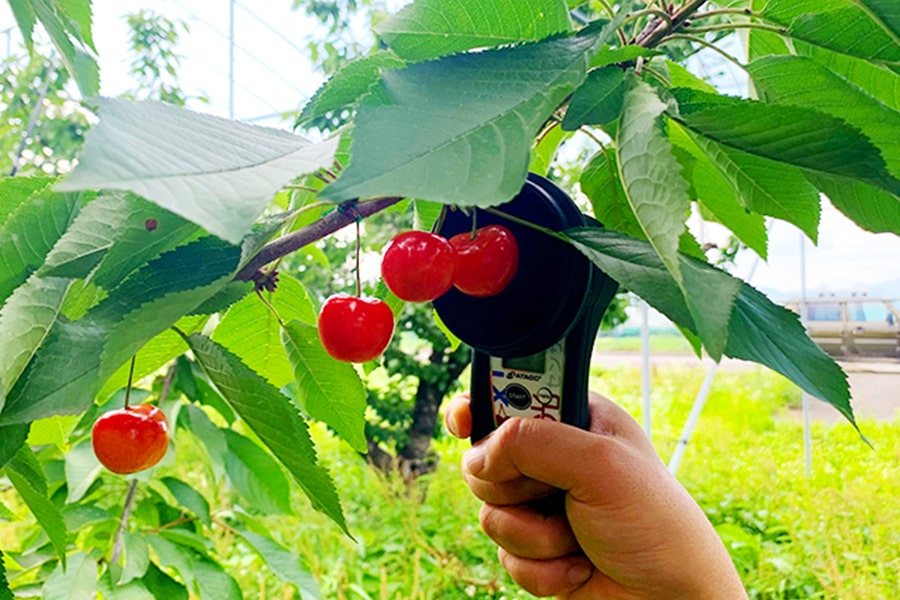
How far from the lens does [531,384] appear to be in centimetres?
49

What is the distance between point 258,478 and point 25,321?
3.43ft

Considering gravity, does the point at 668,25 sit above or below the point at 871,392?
above

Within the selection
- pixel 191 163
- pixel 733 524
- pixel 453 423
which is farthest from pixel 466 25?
pixel 733 524

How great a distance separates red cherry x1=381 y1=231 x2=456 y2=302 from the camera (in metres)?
0.33

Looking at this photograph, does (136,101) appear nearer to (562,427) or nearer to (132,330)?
(132,330)

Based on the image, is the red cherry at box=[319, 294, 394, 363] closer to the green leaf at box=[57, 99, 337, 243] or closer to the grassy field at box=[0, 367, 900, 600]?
the green leaf at box=[57, 99, 337, 243]

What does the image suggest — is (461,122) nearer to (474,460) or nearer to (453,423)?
(474,460)

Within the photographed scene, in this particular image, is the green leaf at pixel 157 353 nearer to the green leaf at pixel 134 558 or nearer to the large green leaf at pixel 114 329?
the large green leaf at pixel 114 329

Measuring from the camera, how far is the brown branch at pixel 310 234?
0.32 metres

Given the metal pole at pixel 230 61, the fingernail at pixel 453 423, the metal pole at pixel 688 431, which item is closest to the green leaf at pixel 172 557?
the fingernail at pixel 453 423

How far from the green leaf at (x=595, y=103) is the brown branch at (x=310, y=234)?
11 cm

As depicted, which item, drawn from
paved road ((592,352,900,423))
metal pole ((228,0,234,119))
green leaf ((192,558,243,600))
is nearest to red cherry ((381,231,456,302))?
green leaf ((192,558,243,600))

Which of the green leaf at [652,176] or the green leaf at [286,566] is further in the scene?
the green leaf at [286,566]

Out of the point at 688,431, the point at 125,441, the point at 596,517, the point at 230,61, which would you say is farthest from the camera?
the point at 230,61
